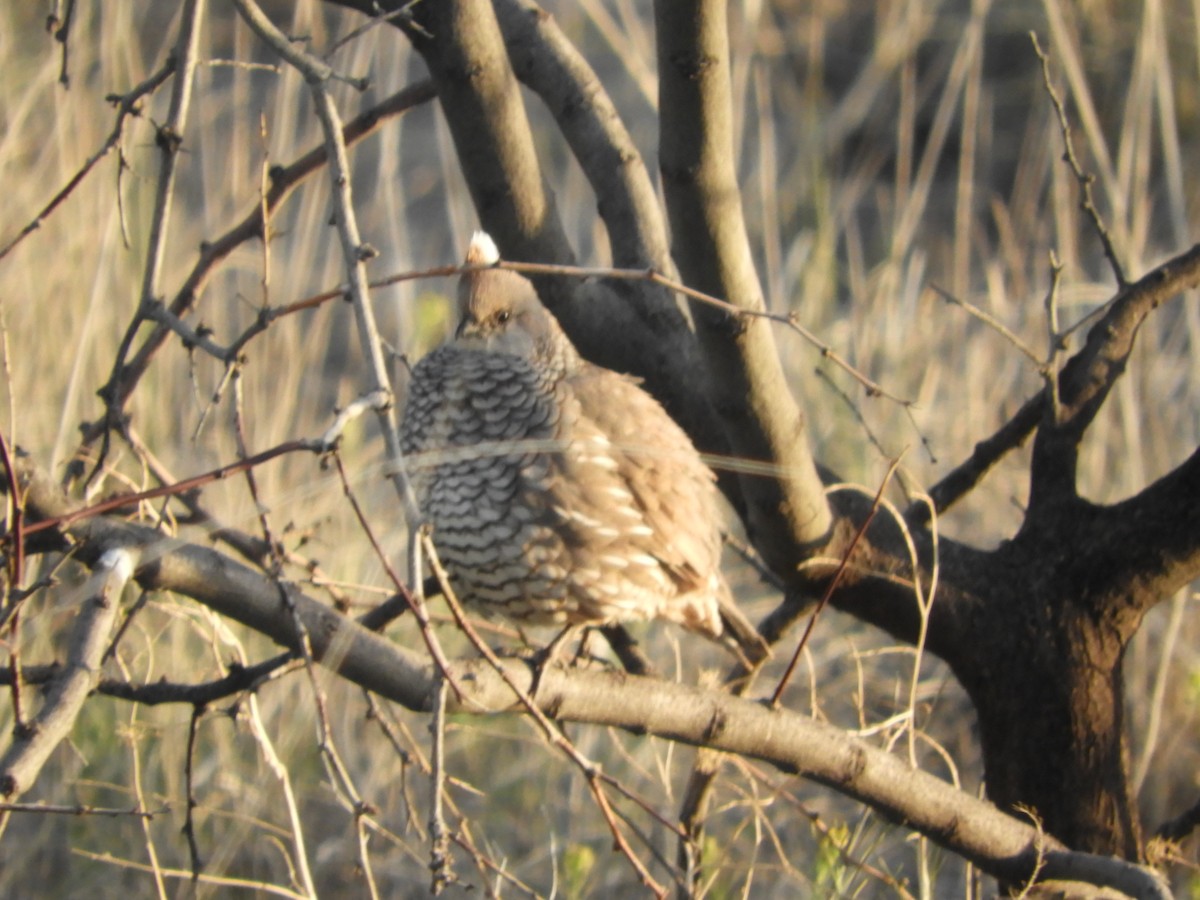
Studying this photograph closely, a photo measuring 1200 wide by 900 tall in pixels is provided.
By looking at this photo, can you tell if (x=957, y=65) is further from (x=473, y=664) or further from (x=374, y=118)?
(x=473, y=664)

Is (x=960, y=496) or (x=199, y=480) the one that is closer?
(x=199, y=480)

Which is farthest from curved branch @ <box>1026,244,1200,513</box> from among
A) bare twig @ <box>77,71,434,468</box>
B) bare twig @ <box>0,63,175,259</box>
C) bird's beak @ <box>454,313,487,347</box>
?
bare twig @ <box>0,63,175,259</box>

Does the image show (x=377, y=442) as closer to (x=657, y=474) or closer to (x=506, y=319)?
(x=506, y=319)

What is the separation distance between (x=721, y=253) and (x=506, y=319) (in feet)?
2.57

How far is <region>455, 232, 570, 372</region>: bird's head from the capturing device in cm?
248

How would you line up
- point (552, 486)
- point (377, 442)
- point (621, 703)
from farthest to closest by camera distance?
point (377, 442) → point (552, 486) → point (621, 703)

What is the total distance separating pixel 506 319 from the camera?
255 centimetres

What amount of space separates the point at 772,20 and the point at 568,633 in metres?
5.76

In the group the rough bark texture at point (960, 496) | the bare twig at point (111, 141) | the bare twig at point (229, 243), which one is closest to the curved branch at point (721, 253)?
the rough bark texture at point (960, 496)

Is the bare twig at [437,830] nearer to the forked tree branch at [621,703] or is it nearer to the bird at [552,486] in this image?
the forked tree branch at [621,703]

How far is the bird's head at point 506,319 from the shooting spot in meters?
2.48

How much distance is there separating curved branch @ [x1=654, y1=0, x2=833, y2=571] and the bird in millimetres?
231

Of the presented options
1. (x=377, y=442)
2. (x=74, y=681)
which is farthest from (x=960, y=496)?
(x=377, y=442)

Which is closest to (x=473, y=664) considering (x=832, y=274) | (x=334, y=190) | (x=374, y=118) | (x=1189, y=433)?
(x=334, y=190)
